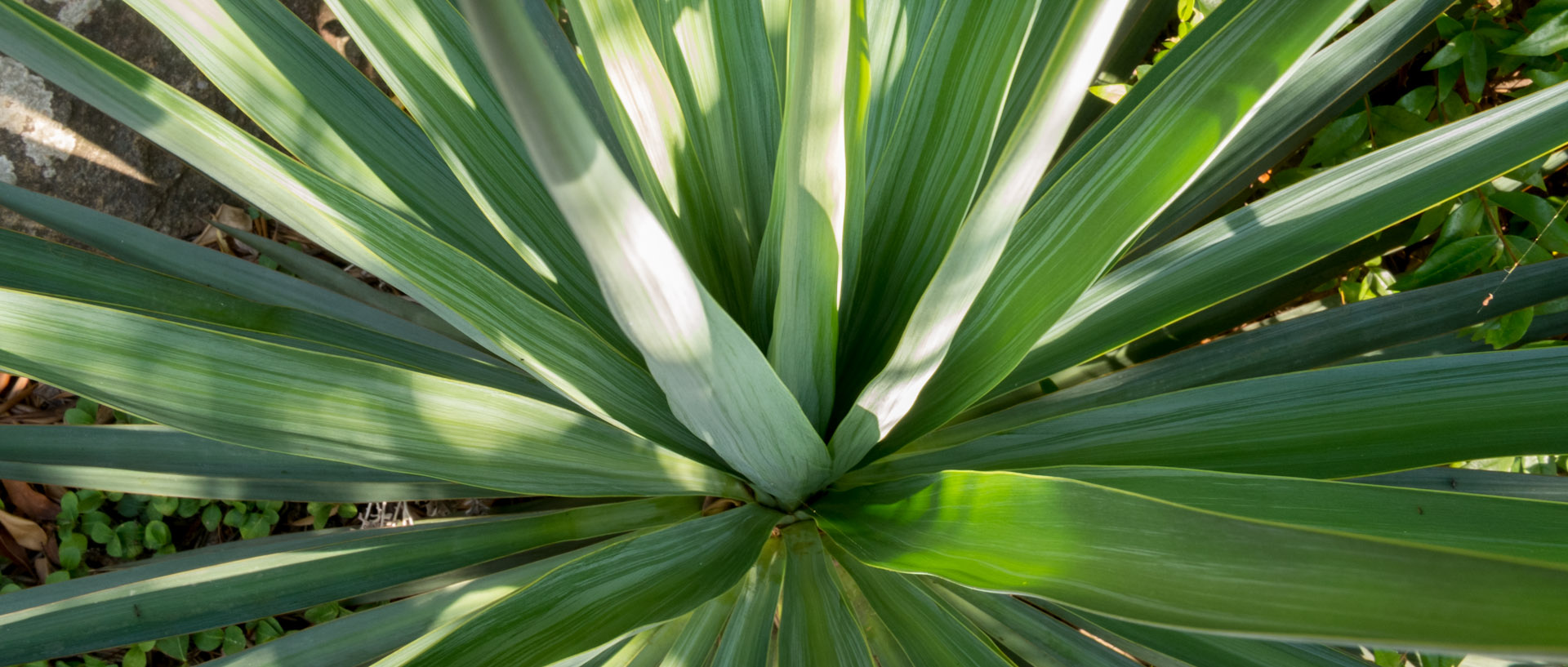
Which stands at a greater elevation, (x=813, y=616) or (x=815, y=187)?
(x=815, y=187)

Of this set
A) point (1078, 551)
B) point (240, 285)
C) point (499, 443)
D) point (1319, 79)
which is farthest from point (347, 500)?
point (1319, 79)

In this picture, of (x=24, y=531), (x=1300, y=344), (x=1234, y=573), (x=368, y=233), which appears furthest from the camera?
(x=24, y=531)

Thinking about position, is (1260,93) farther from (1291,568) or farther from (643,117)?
(643,117)

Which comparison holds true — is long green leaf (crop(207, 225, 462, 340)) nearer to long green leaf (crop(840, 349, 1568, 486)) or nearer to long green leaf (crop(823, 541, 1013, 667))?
long green leaf (crop(823, 541, 1013, 667))

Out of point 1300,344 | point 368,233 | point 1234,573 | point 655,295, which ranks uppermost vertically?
point 1300,344

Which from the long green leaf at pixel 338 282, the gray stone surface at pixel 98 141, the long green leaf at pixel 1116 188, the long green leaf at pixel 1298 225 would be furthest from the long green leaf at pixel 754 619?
the gray stone surface at pixel 98 141

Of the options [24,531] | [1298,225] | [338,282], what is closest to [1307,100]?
[1298,225]

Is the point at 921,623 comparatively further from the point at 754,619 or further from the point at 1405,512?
the point at 1405,512

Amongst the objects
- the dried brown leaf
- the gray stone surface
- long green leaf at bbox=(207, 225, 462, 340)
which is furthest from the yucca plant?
the dried brown leaf
